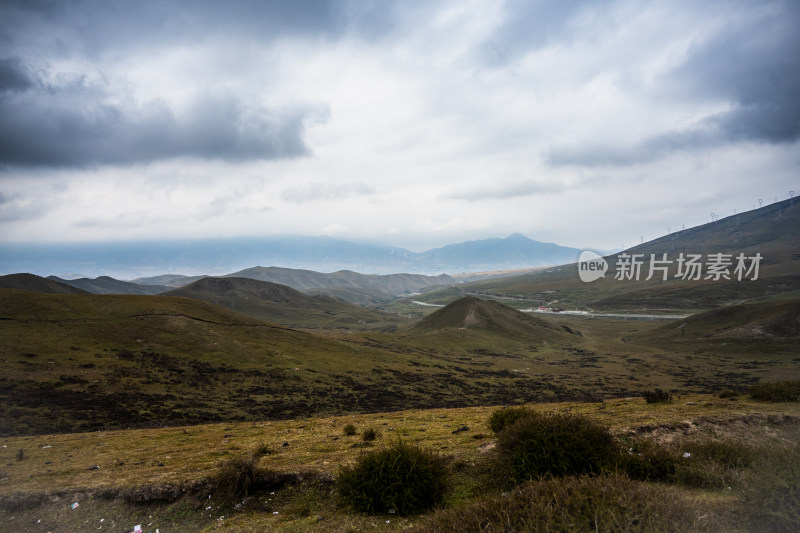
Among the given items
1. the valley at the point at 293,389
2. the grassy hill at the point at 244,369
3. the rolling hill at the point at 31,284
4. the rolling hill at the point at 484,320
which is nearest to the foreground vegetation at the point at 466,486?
the valley at the point at 293,389

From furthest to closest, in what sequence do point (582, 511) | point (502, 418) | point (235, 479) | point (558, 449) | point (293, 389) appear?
point (293, 389), point (502, 418), point (235, 479), point (558, 449), point (582, 511)

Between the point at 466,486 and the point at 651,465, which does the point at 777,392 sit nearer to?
the point at 651,465

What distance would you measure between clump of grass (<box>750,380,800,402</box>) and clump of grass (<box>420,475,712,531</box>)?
21.6 meters

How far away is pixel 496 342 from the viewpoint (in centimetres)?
11075

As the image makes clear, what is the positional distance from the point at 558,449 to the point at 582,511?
323cm

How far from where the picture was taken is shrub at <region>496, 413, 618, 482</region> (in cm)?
945

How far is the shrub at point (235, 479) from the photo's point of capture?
444 inches

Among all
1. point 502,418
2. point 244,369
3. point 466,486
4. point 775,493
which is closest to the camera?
point 775,493

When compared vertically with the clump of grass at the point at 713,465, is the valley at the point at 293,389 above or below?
below

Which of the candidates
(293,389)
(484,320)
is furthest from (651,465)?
(484,320)

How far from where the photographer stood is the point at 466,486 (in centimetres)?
1069

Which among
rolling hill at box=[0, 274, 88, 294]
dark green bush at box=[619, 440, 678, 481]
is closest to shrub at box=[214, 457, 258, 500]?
dark green bush at box=[619, 440, 678, 481]

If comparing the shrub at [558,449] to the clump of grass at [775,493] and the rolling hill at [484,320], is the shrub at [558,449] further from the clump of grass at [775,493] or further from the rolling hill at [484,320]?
Answer: the rolling hill at [484,320]

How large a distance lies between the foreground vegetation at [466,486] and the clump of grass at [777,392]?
9974 millimetres
